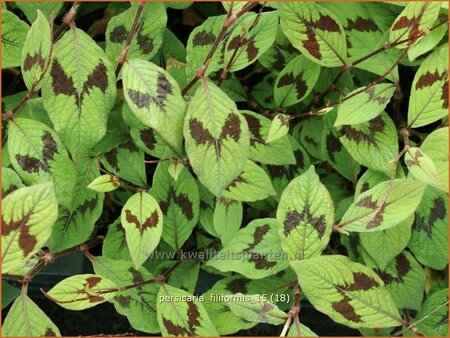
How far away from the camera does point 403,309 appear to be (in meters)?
1.19

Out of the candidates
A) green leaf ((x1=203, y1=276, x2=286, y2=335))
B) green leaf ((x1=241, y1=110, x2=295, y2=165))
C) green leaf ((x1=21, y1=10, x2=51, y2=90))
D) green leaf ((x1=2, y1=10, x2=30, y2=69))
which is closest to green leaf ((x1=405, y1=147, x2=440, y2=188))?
green leaf ((x1=241, y1=110, x2=295, y2=165))

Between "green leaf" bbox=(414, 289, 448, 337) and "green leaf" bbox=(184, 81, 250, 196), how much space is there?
487 millimetres

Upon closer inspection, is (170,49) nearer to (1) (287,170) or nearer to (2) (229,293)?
(1) (287,170)

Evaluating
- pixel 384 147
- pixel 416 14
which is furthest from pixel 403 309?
pixel 416 14

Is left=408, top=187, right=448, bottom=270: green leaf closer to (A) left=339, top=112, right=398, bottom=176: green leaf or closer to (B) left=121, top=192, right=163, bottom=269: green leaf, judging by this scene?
(A) left=339, top=112, right=398, bottom=176: green leaf

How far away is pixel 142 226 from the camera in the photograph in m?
0.97

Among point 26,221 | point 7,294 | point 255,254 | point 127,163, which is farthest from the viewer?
point 7,294

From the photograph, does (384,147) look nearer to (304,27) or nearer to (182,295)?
(304,27)

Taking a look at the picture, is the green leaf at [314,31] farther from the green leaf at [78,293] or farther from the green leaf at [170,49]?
the green leaf at [78,293]

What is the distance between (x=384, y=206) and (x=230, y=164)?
0.85ft

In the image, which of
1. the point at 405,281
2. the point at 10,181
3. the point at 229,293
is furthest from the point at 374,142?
the point at 10,181

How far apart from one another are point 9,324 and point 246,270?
0.41 meters

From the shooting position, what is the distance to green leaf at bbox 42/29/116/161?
0.92 metres

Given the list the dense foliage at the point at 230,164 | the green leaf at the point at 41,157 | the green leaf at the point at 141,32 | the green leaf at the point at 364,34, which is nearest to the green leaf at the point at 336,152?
the dense foliage at the point at 230,164
